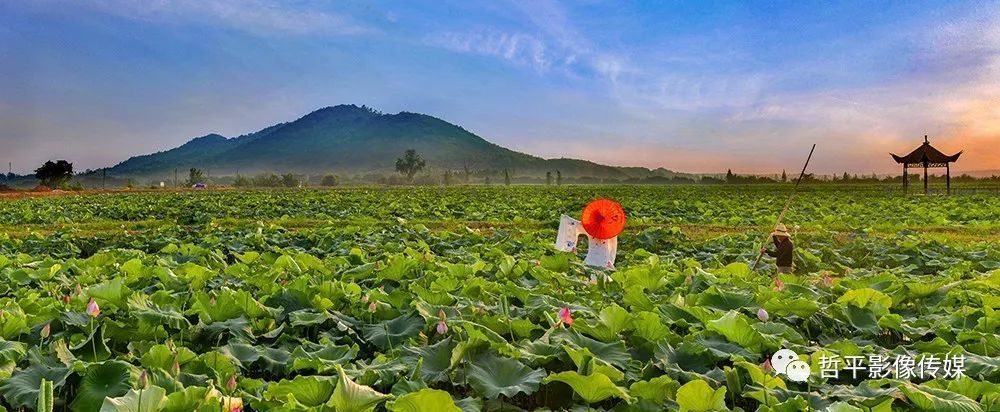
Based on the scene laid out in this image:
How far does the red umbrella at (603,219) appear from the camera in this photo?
7.00 metres

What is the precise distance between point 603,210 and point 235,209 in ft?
58.9

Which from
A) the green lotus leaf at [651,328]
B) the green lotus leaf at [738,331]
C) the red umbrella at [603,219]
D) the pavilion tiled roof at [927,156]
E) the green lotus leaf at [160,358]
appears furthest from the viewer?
the pavilion tiled roof at [927,156]

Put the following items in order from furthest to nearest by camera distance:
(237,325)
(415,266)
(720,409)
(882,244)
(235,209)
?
(235,209) → (882,244) → (415,266) → (237,325) → (720,409)

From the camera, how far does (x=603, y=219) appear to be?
23.0ft

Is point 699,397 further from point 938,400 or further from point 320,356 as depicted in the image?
point 320,356

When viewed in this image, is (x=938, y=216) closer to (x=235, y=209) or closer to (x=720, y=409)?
(x=720, y=409)

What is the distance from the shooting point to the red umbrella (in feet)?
23.0

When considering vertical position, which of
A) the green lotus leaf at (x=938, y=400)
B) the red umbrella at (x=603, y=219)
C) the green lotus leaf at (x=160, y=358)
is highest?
the red umbrella at (x=603, y=219)

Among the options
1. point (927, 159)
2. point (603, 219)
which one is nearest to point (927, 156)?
point (927, 159)

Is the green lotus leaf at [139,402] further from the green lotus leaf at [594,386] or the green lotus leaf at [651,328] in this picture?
the green lotus leaf at [651,328]

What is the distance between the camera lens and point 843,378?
2959mm

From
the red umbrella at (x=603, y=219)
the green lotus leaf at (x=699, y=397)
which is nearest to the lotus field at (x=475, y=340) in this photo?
the green lotus leaf at (x=699, y=397)

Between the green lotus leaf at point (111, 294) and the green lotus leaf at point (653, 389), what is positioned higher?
the green lotus leaf at point (111, 294)

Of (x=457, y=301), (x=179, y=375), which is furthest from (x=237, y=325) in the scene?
(x=457, y=301)
